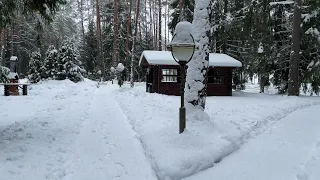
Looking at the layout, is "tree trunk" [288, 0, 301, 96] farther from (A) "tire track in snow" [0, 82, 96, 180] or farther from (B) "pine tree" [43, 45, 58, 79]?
(B) "pine tree" [43, 45, 58, 79]

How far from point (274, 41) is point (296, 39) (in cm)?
299

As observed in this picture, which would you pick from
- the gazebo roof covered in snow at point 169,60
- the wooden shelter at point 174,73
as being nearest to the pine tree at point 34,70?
the wooden shelter at point 174,73

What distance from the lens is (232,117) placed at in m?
9.48

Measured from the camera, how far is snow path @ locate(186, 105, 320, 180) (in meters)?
4.72

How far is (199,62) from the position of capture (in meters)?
7.66

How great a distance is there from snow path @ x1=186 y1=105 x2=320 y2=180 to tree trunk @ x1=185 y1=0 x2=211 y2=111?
173cm

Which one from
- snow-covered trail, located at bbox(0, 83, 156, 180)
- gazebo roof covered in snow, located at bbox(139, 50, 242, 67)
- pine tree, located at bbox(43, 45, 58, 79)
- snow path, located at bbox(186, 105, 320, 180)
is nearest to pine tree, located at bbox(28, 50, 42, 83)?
pine tree, located at bbox(43, 45, 58, 79)

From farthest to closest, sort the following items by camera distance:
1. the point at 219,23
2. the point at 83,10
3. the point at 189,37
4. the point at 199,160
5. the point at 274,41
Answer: the point at 83,10 < the point at 219,23 < the point at 274,41 < the point at 189,37 < the point at 199,160

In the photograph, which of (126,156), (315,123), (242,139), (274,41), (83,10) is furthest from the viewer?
(83,10)

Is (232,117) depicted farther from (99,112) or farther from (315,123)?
(99,112)

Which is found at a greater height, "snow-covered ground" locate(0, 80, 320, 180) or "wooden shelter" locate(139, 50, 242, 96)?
"wooden shelter" locate(139, 50, 242, 96)

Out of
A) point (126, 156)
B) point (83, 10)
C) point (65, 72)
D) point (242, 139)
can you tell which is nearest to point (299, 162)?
point (242, 139)

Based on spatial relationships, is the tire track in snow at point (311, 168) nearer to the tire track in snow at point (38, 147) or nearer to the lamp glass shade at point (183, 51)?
the lamp glass shade at point (183, 51)

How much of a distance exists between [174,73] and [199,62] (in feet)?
42.4
